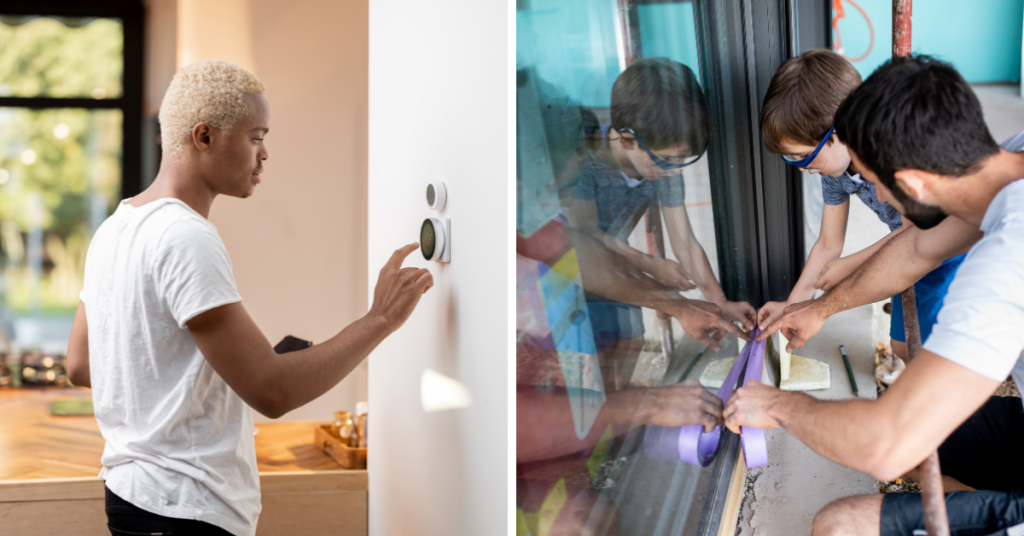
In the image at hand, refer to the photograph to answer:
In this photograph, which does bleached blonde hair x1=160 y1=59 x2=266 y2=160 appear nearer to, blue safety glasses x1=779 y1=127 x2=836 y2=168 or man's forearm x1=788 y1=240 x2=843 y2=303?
blue safety glasses x1=779 y1=127 x2=836 y2=168

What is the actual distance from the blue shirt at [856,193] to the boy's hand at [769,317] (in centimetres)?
32

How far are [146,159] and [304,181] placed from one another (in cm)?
154

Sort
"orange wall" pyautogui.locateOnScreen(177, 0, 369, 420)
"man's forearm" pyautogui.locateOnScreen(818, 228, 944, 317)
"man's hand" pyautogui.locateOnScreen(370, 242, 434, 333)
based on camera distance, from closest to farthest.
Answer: "man's hand" pyautogui.locateOnScreen(370, 242, 434, 333) < "man's forearm" pyautogui.locateOnScreen(818, 228, 944, 317) < "orange wall" pyautogui.locateOnScreen(177, 0, 369, 420)

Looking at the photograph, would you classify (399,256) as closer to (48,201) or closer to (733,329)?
(733,329)

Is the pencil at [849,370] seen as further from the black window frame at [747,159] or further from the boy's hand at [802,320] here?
the boy's hand at [802,320]

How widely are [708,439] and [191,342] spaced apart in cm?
99

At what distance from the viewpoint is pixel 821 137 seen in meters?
1.35

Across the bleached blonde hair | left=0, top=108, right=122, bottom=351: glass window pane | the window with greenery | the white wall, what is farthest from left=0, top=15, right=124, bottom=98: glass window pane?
the bleached blonde hair

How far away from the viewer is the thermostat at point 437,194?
1.12 metres

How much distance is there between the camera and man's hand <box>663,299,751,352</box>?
1316 millimetres

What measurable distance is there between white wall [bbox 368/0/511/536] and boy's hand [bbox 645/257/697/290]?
0.36 metres

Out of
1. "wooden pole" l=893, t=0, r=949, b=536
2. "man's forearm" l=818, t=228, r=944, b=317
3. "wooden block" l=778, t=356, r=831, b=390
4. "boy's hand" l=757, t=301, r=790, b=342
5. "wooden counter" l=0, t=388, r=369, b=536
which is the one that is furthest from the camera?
"wooden counter" l=0, t=388, r=369, b=536

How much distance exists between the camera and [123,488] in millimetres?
1053

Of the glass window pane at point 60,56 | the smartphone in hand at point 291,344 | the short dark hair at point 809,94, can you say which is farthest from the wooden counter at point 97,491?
the glass window pane at point 60,56
